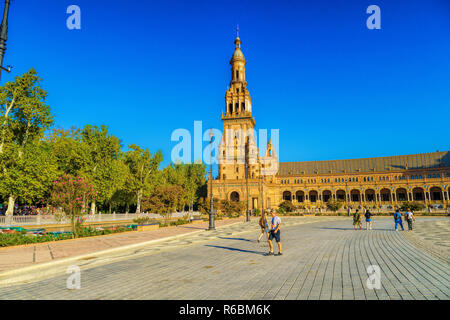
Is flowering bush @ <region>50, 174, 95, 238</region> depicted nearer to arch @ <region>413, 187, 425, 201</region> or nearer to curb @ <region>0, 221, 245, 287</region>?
curb @ <region>0, 221, 245, 287</region>

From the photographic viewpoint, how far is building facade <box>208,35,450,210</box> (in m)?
61.8

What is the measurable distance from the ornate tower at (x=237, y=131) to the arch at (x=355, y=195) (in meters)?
36.8

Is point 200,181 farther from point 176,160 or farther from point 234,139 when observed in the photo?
point 234,139

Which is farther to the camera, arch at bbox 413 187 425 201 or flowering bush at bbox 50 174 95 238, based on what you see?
arch at bbox 413 187 425 201

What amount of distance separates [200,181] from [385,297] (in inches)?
2765

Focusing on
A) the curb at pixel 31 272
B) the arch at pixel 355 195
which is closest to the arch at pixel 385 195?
the arch at pixel 355 195

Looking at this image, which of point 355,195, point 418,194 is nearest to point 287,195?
point 355,195

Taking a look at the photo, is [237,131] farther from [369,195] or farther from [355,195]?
[369,195]

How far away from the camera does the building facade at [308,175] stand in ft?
203

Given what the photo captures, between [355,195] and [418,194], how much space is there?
54.0 ft

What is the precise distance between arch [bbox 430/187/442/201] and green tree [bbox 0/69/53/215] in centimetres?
9033

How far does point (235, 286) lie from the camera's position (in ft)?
19.1

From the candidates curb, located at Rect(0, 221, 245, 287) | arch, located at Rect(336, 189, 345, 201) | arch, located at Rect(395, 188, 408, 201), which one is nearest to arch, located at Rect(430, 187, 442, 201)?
arch, located at Rect(395, 188, 408, 201)

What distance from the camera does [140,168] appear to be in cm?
4631
